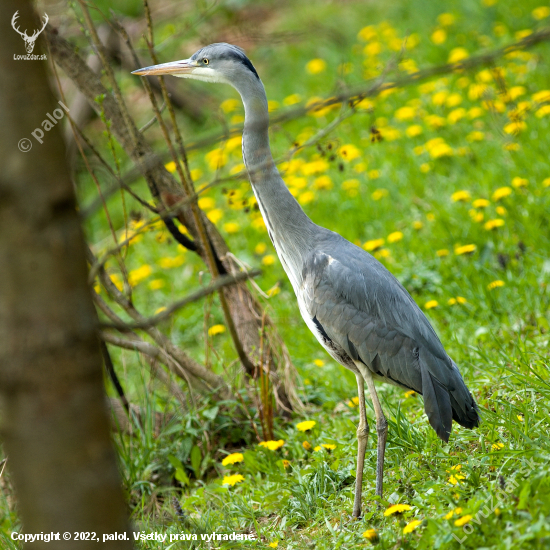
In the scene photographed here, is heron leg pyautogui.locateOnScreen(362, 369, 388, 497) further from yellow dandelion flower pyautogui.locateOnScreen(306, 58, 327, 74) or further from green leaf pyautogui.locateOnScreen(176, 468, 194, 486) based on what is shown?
yellow dandelion flower pyautogui.locateOnScreen(306, 58, 327, 74)

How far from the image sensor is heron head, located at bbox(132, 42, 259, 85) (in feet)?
11.3

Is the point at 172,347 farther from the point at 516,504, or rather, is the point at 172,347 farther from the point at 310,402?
the point at 516,504

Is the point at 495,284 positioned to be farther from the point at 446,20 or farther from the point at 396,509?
the point at 446,20

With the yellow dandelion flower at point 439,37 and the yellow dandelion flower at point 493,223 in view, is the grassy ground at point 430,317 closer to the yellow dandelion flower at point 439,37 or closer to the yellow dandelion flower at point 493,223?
the yellow dandelion flower at point 439,37

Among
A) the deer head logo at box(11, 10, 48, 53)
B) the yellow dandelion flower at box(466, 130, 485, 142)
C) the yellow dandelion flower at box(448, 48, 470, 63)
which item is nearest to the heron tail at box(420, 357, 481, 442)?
the deer head logo at box(11, 10, 48, 53)

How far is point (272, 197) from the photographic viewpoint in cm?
342

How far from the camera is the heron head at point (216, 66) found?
135 inches

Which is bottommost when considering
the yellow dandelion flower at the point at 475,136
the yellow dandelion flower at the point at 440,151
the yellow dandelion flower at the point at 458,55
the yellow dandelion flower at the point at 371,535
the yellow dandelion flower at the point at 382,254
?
the yellow dandelion flower at the point at 371,535

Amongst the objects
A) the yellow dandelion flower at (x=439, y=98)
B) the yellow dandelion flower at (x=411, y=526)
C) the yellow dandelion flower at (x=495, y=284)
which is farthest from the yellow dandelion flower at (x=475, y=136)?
the yellow dandelion flower at (x=411, y=526)

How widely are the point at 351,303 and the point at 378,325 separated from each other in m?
0.18

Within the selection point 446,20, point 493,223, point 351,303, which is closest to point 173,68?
point 351,303

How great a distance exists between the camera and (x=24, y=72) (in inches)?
56.9

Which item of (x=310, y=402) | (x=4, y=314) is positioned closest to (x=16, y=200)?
(x=4, y=314)

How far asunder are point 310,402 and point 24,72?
10.6 feet
